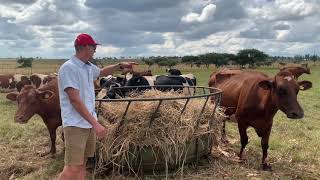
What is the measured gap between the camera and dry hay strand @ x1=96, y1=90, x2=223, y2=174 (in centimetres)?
646

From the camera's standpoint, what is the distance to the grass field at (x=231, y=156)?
22.9 ft

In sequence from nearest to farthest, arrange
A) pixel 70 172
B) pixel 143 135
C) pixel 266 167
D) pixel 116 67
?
pixel 70 172
pixel 116 67
pixel 143 135
pixel 266 167

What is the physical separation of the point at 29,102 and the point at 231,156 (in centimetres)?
366

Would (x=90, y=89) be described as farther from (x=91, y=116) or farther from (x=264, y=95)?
(x=264, y=95)

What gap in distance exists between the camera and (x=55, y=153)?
27.0 ft

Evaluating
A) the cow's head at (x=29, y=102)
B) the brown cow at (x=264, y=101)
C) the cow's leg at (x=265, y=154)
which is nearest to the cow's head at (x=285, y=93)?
the brown cow at (x=264, y=101)

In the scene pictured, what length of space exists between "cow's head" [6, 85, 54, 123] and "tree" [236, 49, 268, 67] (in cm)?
8804

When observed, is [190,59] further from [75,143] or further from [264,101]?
[75,143]

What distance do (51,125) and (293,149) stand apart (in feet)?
14.9

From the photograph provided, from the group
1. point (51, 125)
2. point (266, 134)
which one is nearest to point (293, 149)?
point (266, 134)

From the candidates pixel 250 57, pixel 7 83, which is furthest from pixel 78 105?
pixel 250 57

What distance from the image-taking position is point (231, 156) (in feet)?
26.4

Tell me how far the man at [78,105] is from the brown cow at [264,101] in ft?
10.4

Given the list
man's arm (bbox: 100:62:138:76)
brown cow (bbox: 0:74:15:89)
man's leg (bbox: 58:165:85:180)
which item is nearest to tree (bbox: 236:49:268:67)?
brown cow (bbox: 0:74:15:89)
